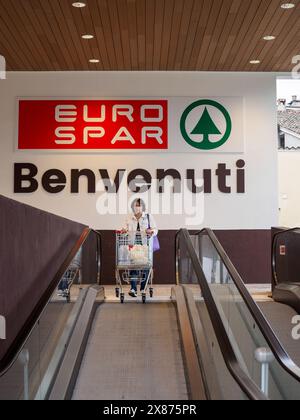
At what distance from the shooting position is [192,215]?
41.8ft

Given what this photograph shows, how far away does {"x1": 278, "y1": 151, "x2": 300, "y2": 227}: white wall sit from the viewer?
18.9 m

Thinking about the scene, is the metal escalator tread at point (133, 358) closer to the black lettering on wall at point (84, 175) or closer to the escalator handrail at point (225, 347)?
the escalator handrail at point (225, 347)

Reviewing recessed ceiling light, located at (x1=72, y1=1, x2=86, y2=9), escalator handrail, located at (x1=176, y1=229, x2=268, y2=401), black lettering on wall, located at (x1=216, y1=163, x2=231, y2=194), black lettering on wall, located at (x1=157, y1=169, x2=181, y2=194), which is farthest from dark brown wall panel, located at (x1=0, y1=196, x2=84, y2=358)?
black lettering on wall, located at (x1=216, y1=163, x2=231, y2=194)

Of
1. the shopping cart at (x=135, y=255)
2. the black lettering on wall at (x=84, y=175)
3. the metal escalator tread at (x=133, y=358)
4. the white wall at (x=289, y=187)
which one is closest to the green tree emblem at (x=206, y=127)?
the black lettering on wall at (x=84, y=175)

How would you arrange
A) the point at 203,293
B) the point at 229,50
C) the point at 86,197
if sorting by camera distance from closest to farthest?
the point at 203,293, the point at 229,50, the point at 86,197

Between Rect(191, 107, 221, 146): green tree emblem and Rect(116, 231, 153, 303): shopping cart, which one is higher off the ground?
Rect(191, 107, 221, 146): green tree emblem

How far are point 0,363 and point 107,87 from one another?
963 cm

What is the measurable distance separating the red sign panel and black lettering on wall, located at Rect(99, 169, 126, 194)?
452 millimetres

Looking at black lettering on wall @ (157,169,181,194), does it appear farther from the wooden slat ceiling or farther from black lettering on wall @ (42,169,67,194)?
the wooden slat ceiling

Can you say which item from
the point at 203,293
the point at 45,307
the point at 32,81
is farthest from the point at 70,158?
the point at 45,307

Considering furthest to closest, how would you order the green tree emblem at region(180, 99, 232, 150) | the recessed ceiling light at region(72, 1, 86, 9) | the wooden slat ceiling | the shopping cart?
the green tree emblem at region(180, 99, 232, 150)
the shopping cart
the wooden slat ceiling
the recessed ceiling light at region(72, 1, 86, 9)
